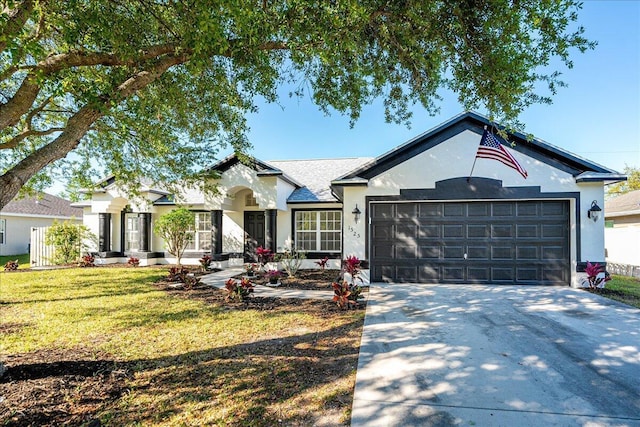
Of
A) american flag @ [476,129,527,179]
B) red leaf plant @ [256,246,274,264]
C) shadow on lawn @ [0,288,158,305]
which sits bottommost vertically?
shadow on lawn @ [0,288,158,305]

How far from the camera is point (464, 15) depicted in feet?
17.6

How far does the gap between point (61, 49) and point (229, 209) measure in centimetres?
875

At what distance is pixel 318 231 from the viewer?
1416 centimetres

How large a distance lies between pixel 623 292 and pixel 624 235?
655 cm

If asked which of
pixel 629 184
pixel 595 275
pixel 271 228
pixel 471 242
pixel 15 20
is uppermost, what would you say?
pixel 629 184

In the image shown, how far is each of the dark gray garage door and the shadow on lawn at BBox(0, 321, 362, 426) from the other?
5.34 metres

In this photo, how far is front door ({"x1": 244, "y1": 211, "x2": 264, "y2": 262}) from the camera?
14.8 meters

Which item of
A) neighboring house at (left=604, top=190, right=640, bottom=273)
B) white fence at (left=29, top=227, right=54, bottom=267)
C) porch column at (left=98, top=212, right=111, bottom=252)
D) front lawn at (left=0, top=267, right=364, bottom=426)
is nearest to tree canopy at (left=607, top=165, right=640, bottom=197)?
neighboring house at (left=604, top=190, right=640, bottom=273)

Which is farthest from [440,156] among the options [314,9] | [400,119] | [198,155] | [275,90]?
[198,155]

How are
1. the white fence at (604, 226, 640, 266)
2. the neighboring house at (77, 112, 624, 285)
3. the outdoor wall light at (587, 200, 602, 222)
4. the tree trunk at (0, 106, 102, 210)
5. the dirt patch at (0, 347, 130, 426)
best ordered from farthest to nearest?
the white fence at (604, 226, 640, 266) < the neighboring house at (77, 112, 624, 285) < the outdoor wall light at (587, 200, 602, 222) < the tree trunk at (0, 106, 102, 210) < the dirt patch at (0, 347, 130, 426)

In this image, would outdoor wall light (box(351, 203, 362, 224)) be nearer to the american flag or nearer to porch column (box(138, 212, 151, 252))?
the american flag

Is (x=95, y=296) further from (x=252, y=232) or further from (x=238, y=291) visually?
(x=252, y=232)

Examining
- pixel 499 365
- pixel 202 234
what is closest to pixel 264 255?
pixel 202 234

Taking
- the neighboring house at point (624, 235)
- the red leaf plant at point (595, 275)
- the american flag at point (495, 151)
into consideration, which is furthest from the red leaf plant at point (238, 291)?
the neighboring house at point (624, 235)
